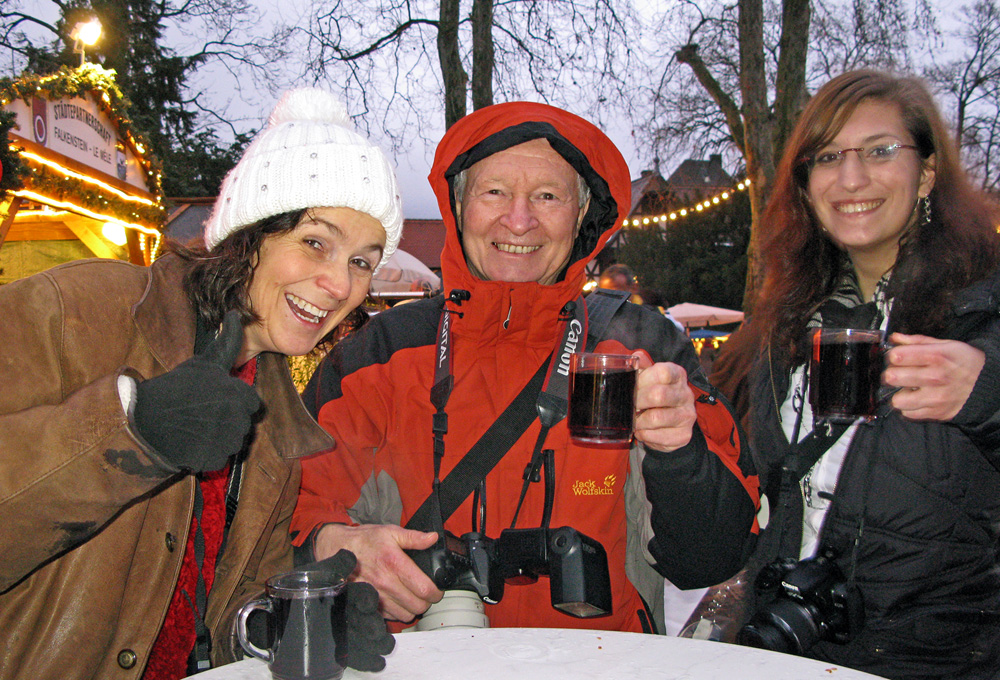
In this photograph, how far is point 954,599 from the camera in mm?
1933

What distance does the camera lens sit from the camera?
1.83 meters

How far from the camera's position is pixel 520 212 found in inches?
90.4

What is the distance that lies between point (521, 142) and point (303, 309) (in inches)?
35.8

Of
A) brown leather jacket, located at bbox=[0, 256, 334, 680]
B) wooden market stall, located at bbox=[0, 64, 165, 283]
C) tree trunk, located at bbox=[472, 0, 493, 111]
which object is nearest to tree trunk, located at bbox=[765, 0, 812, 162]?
tree trunk, located at bbox=[472, 0, 493, 111]

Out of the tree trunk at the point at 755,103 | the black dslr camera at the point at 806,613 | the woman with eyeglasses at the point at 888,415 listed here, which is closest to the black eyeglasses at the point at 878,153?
the woman with eyeglasses at the point at 888,415

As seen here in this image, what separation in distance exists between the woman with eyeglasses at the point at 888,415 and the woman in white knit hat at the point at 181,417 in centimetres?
132

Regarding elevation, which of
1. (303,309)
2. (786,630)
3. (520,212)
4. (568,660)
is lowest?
(786,630)

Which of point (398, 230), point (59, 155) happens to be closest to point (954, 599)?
point (398, 230)

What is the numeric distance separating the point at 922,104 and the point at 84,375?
2.53m

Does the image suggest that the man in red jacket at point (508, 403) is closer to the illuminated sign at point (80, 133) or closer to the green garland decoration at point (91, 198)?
the illuminated sign at point (80, 133)

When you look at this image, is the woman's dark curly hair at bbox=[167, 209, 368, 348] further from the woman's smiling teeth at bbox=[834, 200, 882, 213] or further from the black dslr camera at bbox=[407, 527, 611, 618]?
the woman's smiling teeth at bbox=[834, 200, 882, 213]

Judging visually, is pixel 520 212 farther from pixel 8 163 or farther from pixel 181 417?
pixel 8 163

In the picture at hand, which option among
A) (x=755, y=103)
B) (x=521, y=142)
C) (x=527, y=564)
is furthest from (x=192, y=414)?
(x=755, y=103)

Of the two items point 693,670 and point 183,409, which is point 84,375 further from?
point 693,670
